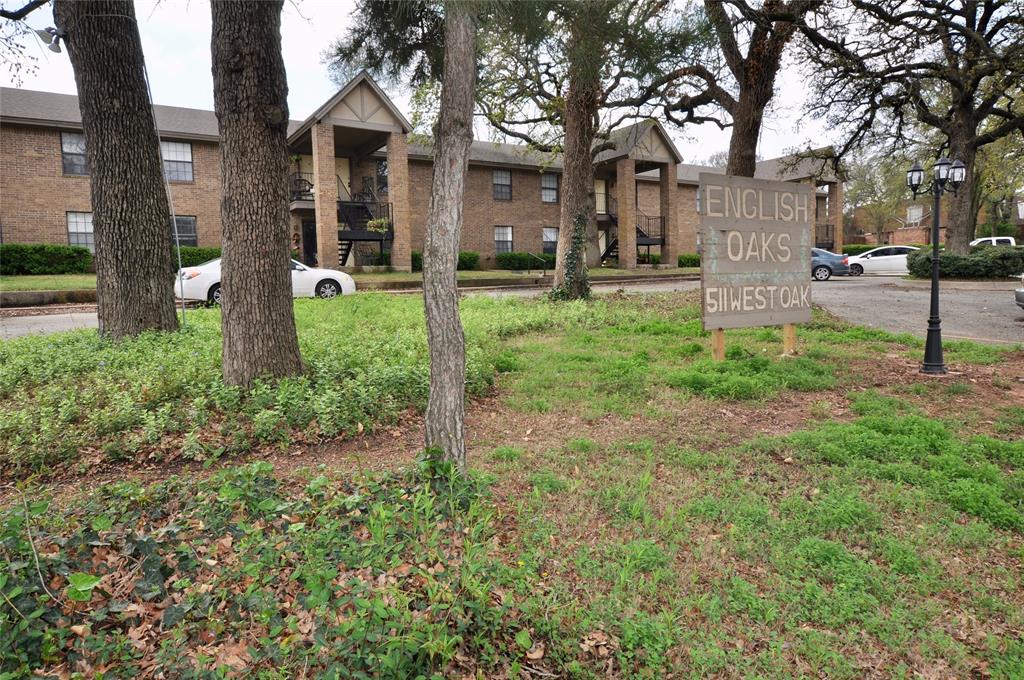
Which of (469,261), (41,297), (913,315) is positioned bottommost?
(913,315)

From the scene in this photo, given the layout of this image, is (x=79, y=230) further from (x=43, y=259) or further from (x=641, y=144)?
(x=641, y=144)

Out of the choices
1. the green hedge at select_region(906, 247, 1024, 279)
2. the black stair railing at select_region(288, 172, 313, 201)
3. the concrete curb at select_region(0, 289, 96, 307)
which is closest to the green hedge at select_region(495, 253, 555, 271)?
the black stair railing at select_region(288, 172, 313, 201)

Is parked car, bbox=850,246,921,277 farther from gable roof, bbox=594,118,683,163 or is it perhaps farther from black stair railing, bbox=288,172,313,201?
black stair railing, bbox=288,172,313,201

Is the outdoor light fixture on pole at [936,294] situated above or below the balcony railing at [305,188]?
below

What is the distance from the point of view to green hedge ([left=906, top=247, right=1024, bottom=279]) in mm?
19359

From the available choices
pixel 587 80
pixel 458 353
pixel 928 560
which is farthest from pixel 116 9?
pixel 928 560

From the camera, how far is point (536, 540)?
10.5ft

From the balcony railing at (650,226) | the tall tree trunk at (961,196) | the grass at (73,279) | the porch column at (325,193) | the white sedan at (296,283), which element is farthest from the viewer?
the balcony railing at (650,226)

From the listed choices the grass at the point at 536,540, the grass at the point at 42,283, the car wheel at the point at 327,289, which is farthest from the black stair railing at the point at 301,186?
the grass at the point at 536,540

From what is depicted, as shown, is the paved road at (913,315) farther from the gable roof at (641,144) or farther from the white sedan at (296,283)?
the gable roof at (641,144)

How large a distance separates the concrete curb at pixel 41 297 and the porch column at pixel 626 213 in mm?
22107

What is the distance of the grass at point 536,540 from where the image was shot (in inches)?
94.7

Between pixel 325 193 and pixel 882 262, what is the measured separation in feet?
82.7

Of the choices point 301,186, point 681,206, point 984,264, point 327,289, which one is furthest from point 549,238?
point 984,264
